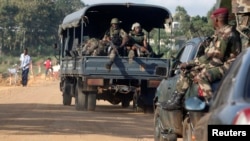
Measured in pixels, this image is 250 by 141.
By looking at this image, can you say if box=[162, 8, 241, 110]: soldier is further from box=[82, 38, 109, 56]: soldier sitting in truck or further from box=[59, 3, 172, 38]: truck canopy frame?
box=[59, 3, 172, 38]: truck canopy frame

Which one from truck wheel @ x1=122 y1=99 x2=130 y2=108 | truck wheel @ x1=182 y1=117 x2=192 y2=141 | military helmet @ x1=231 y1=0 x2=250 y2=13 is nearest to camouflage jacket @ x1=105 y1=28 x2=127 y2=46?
truck wheel @ x1=122 y1=99 x2=130 y2=108

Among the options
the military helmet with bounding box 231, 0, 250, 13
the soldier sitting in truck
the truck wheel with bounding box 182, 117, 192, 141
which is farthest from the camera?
the soldier sitting in truck

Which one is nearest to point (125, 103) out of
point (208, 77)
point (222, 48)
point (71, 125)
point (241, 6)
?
point (71, 125)

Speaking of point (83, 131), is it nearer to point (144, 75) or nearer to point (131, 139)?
point (131, 139)

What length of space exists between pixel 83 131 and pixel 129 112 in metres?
6.02

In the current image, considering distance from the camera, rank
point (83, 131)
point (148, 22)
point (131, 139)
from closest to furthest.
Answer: point (131, 139), point (83, 131), point (148, 22)

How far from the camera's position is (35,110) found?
19.7 meters

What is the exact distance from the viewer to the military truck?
18.9 metres

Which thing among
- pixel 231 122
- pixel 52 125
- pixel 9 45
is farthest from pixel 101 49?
pixel 9 45

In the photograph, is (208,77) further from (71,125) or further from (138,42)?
(138,42)

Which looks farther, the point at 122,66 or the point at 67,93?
the point at 67,93

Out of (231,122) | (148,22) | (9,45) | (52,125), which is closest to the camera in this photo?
(231,122)

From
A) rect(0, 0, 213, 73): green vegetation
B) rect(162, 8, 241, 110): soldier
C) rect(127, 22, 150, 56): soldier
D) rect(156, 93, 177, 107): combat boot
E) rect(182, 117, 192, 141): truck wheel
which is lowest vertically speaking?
rect(0, 0, 213, 73): green vegetation

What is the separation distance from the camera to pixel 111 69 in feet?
61.9
